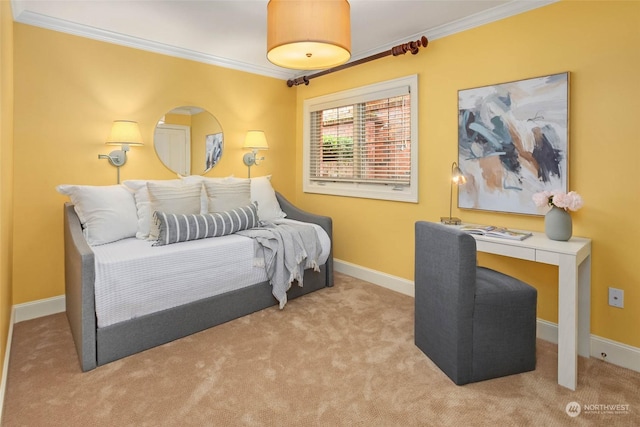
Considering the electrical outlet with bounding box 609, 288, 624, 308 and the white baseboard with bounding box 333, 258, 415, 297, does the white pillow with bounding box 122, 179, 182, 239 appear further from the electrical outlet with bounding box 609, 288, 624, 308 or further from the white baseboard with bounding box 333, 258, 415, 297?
the electrical outlet with bounding box 609, 288, 624, 308

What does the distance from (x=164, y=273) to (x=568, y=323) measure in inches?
96.2

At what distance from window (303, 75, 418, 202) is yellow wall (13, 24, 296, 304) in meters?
1.46

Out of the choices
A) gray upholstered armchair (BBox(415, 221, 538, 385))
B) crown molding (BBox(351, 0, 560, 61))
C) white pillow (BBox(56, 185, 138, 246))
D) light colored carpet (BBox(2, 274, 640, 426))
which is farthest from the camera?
white pillow (BBox(56, 185, 138, 246))

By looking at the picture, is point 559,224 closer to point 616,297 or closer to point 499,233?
point 499,233

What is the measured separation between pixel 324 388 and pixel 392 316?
1.13 m

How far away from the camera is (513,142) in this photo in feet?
8.70

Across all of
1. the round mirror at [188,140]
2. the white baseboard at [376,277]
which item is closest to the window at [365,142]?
the white baseboard at [376,277]

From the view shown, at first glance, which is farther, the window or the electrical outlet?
the window

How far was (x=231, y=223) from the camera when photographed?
3104 mm

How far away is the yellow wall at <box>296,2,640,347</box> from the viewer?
2.19 metres

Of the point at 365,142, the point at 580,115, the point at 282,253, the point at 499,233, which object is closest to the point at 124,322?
the point at 282,253

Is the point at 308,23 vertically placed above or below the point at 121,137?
above

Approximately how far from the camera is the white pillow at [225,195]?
10.8 feet

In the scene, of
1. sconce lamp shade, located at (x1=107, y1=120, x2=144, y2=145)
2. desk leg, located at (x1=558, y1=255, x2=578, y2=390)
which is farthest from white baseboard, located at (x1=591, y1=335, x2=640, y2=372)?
sconce lamp shade, located at (x1=107, y1=120, x2=144, y2=145)
